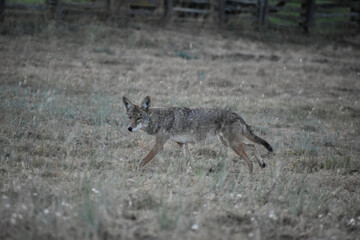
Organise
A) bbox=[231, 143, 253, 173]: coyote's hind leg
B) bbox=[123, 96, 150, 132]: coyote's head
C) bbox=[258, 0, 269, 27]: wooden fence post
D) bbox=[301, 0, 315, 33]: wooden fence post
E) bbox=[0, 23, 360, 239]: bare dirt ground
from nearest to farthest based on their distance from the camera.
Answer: bbox=[0, 23, 360, 239]: bare dirt ground, bbox=[231, 143, 253, 173]: coyote's hind leg, bbox=[123, 96, 150, 132]: coyote's head, bbox=[258, 0, 269, 27]: wooden fence post, bbox=[301, 0, 315, 33]: wooden fence post

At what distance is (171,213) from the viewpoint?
4266 millimetres

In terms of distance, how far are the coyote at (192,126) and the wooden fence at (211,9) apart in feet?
37.6

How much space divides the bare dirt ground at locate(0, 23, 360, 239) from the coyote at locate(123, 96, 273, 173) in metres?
0.33

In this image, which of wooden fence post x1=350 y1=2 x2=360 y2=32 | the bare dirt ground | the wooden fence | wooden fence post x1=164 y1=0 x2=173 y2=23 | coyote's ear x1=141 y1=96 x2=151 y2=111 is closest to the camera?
the bare dirt ground

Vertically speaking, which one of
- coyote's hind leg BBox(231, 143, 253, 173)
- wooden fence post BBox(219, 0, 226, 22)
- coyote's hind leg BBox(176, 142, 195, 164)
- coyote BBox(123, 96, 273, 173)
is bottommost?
coyote's hind leg BBox(176, 142, 195, 164)

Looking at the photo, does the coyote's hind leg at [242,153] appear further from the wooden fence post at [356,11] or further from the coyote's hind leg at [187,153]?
the wooden fence post at [356,11]

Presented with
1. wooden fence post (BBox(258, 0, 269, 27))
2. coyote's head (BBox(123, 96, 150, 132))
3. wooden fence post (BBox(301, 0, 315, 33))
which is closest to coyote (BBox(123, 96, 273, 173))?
coyote's head (BBox(123, 96, 150, 132))

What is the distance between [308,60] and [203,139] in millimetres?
11408

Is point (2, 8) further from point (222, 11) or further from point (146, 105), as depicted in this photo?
point (146, 105)

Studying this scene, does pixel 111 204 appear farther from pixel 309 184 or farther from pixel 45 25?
pixel 45 25

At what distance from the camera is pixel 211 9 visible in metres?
20.4

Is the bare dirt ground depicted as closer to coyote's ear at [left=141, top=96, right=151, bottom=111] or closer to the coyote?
the coyote

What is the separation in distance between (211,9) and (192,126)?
14.8 metres

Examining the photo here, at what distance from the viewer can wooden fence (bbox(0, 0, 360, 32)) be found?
17156mm
